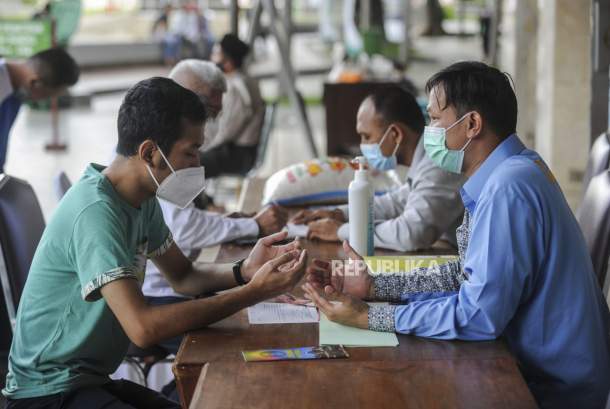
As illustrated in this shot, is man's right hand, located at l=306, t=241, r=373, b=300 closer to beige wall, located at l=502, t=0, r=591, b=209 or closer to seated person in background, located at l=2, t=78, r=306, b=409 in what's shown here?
seated person in background, located at l=2, t=78, r=306, b=409

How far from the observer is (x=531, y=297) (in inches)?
76.9

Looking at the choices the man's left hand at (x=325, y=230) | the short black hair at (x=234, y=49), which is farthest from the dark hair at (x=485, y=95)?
the short black hair at (x=234, y=49)

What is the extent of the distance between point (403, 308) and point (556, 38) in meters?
4.26

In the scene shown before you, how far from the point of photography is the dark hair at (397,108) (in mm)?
3162

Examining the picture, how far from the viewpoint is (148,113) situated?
210 centimetres

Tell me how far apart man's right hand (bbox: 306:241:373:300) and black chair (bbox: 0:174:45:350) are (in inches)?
30.8

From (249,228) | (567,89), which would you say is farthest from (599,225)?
(567,89)

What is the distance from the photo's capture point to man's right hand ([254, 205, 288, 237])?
3.01 meters

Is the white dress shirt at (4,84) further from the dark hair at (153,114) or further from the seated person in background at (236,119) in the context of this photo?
the dark hair at (153,114)

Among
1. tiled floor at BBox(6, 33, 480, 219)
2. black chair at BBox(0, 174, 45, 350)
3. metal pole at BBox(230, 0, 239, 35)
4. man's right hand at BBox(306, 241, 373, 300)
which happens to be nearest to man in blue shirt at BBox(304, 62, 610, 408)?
man's right hand at BBox(306, 241, 373, 300)

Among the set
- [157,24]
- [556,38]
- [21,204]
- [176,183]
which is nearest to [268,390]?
[176,183]

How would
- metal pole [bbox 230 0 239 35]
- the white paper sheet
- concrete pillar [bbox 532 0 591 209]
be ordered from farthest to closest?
metal pole [bbox 230 0 239 35] < concrete pillar [bbox 532 0 591 209] < the white paper sheet

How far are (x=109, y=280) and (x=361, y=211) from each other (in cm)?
89

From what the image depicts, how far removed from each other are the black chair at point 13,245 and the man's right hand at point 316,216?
912mm
